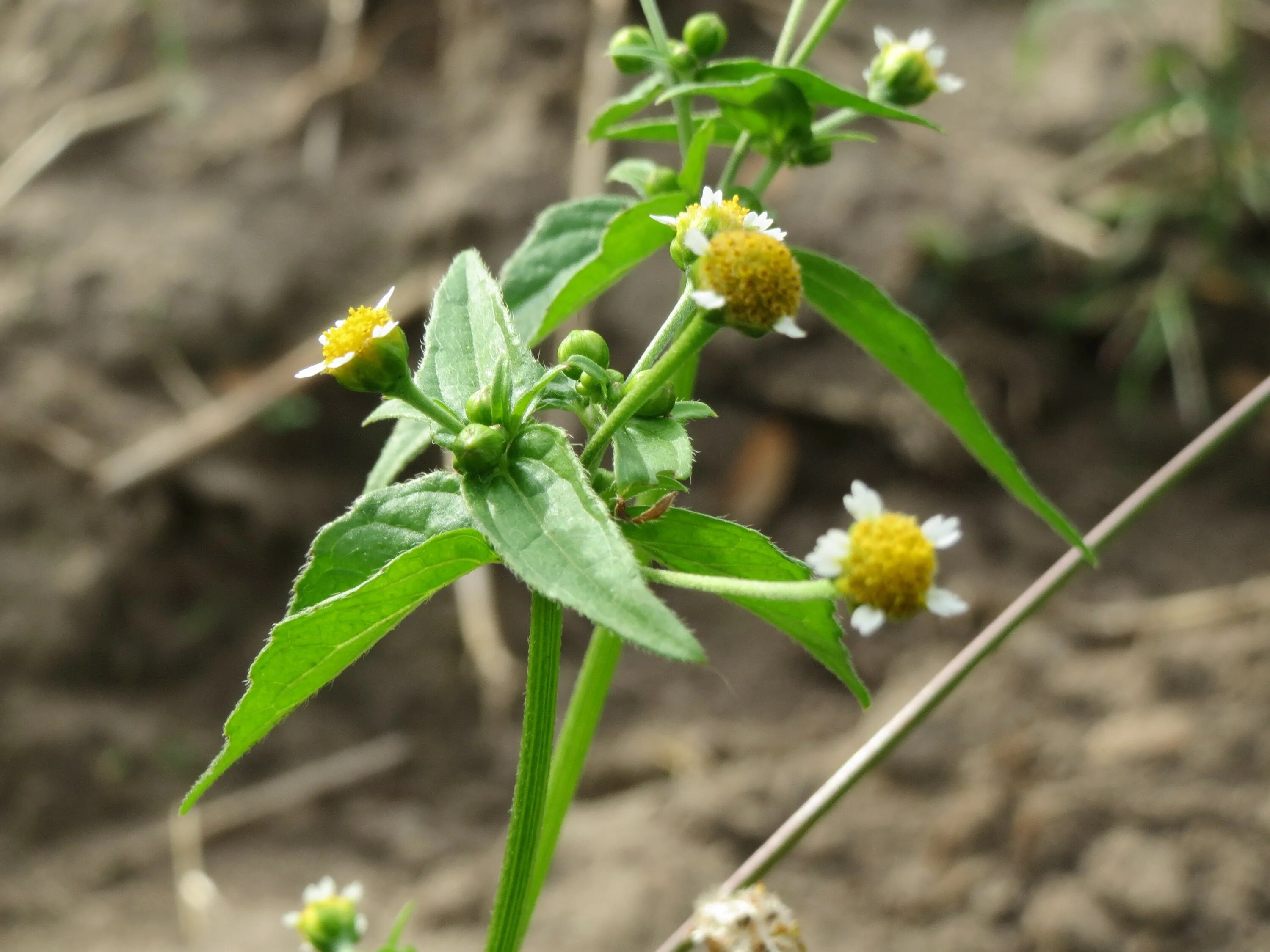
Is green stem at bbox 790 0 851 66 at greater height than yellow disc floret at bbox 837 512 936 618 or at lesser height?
greater

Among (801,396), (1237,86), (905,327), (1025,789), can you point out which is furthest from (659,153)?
(905,327)

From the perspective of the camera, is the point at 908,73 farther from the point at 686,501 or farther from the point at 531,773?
the point at 686,501

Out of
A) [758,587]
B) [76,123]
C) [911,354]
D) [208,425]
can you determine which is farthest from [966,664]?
[76,123]

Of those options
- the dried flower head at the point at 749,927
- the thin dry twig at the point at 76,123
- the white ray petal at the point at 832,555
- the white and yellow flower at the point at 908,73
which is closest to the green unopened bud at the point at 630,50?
the white and yellow flower at the point at 908,73

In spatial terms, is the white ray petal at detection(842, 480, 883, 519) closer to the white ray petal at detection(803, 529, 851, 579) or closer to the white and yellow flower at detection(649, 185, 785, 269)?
the white ray petal at detection(803, 529, 851, 579)

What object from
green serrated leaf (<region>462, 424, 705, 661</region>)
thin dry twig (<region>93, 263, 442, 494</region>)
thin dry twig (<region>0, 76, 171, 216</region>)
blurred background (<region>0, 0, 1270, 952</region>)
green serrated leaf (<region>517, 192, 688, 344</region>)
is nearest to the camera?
green serrated leaf (<region>462, 424, 705, 661</region>)

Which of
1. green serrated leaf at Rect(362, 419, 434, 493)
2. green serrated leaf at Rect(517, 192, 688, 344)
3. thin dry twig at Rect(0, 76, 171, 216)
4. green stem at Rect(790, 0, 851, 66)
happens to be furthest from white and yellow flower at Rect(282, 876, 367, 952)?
thin dry twig at Rect(0, 76, 171, 216)
